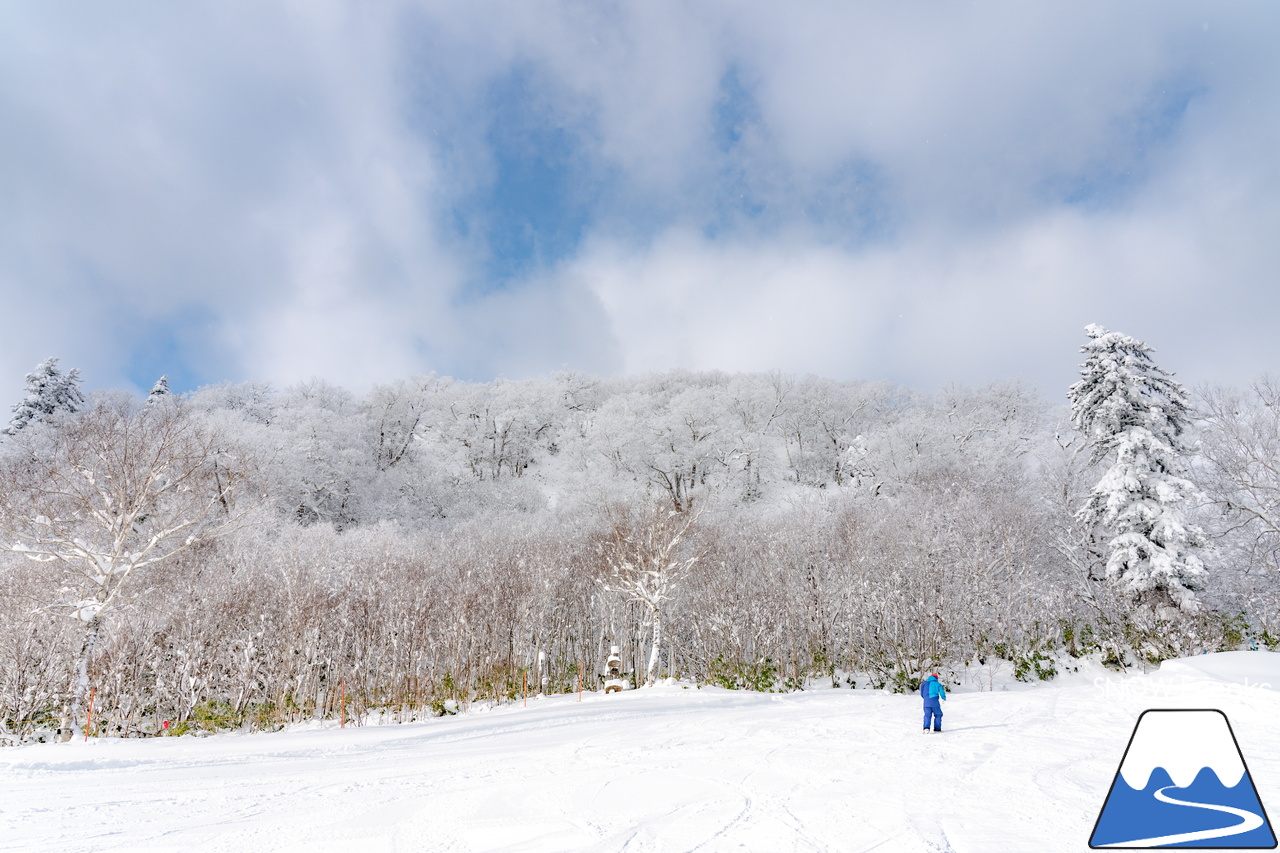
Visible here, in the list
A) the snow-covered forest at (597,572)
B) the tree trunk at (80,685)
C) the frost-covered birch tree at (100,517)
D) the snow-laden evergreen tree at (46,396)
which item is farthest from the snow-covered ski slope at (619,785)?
the snow-laden evergreen tree at (46,396)

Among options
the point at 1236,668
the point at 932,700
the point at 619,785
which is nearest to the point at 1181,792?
the point at 619,785

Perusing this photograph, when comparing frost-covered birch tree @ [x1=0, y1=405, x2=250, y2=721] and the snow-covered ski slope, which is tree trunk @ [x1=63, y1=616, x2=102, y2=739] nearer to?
frost-covered birch tree @ [x1=0, y1=405, x2=250, y2=721]

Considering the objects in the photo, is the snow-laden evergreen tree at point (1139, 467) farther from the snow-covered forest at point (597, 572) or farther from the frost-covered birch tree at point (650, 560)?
the frost-covered birch tree at point (650, 560)

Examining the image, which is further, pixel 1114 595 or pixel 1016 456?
pixel 1016 456

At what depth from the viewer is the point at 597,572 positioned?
27.3 m

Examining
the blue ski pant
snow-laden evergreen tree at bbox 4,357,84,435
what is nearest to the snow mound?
the blue ski pant

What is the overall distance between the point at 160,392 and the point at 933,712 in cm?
6350

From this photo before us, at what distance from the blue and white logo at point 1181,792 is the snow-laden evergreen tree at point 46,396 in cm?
5697

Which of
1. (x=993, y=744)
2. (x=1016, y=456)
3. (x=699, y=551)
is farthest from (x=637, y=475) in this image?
(x=993, y=744)

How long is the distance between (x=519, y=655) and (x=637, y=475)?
860 inches

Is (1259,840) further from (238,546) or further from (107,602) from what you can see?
(238,546)

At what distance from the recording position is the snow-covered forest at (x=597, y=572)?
16.1 meters

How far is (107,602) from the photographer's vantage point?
45.0 feet

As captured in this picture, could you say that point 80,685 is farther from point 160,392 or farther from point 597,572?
point 160,392
